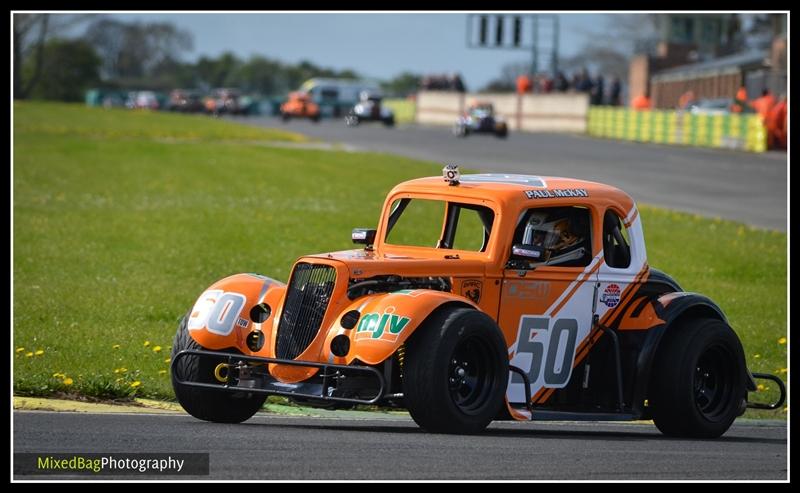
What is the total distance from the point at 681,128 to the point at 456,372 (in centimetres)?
4474

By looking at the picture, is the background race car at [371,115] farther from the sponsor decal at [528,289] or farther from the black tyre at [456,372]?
the black tyre at [456,372]

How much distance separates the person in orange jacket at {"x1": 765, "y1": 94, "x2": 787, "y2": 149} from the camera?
43.9 meters

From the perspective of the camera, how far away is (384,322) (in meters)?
8.95

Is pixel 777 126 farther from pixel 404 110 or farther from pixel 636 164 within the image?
pixel 404 110

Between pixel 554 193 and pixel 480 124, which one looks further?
pixel 480 124

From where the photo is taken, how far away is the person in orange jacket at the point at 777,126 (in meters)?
43.9

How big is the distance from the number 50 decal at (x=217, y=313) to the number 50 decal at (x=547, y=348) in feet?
6.12

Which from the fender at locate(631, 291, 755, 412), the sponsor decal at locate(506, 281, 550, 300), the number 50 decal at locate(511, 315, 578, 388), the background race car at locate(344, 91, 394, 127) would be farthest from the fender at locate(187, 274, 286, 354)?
the background race car at locate(344, 91, 394, 127)

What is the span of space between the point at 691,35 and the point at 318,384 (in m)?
86.3

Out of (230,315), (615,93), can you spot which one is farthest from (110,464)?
(615,93)

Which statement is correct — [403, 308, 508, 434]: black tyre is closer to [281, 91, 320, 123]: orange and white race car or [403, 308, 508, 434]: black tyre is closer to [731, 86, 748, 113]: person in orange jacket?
[731, 86, 748, 113]: person in orange jacket

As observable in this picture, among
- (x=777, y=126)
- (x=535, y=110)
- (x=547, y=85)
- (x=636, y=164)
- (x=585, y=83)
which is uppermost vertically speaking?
(x=547, y=85)

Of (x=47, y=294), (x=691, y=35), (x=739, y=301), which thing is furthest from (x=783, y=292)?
(x=691, y=35)
